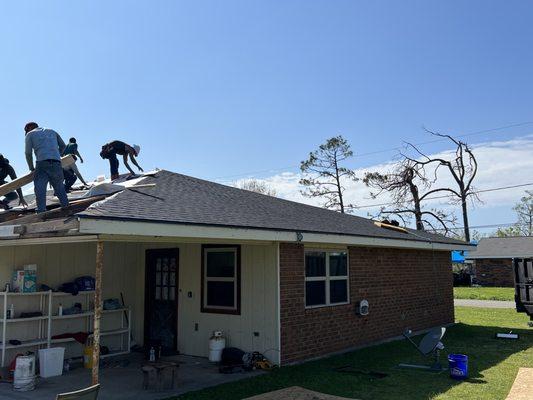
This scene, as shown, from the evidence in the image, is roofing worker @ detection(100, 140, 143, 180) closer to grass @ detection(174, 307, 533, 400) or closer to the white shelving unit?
the white shelving unit

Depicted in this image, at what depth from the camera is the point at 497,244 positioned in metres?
40.8

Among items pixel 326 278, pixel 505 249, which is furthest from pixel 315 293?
pixel 505 249

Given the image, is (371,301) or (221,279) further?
(371,301)

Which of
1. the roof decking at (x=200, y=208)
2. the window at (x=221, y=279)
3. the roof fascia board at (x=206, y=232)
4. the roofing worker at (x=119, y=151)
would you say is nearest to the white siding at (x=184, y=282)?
the window at (x=221, y=279)

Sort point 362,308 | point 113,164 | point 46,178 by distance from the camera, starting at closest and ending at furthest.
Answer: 1. point 46,178
2. point 362,308
3. point 113,164

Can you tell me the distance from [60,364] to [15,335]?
1185 millimetres

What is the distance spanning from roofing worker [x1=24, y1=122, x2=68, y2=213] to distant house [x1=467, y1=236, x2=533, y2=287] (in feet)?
116

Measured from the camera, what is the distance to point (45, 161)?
8.05m

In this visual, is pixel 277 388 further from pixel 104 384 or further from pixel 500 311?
pixel 500 311

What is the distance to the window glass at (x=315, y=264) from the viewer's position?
1045 centimetres

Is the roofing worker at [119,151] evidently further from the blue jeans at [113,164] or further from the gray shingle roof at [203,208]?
the gray shingle roof at [203,208]

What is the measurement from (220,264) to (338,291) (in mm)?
2769

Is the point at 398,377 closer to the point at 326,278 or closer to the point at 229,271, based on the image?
the point at 326,278

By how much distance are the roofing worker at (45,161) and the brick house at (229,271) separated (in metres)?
0.35
